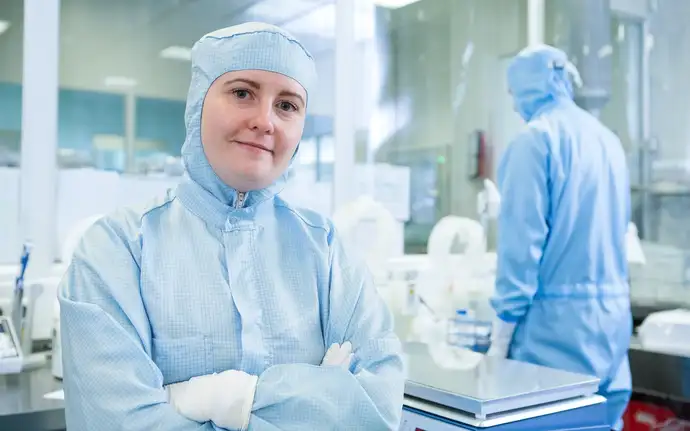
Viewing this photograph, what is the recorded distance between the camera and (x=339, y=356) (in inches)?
41.3

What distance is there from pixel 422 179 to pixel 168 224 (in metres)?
2.36

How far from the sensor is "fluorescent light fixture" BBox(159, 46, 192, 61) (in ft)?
8.18

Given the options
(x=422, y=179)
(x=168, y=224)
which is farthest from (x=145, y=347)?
(x=422, y=179)

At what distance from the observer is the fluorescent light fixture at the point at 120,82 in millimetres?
2359

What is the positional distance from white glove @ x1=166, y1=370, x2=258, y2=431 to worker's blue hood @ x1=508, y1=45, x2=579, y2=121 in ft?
5.19

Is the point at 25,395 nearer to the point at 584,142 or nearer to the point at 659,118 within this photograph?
the point at 584,142

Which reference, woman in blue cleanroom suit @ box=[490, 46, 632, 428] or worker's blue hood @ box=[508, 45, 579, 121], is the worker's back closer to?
woman in blue cleanroom suit @ box=[490, 46, 632, 428]

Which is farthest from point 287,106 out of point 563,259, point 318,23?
point 318,23

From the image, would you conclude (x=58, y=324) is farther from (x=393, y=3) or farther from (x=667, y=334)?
(x=393, y=3)

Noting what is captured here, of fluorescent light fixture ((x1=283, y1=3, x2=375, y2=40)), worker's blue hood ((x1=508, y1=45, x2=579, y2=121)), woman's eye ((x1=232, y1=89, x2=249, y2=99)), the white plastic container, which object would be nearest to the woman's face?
woman's eye ((x1=232, y1=89, x2=249, y2=99))

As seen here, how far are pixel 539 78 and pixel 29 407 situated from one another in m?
1.73

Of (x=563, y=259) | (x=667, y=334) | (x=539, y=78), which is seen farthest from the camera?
(x=667, y=334)

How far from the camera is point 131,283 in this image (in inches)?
38.6

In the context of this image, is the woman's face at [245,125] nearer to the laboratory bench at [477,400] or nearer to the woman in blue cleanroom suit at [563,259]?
the laboratory bench at [477,400]
